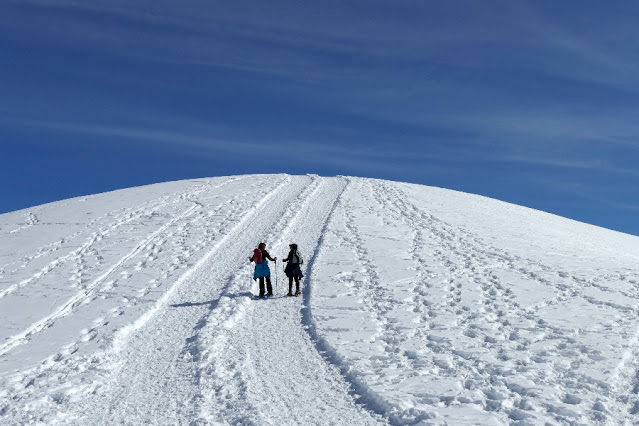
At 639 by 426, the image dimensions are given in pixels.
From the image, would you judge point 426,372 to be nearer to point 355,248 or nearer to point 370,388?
point 370,388

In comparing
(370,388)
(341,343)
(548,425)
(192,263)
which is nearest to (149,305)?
(192,263)

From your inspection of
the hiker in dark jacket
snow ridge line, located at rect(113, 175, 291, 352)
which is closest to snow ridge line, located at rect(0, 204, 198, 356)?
snow ridge line, located at rect(113, 175, 291, 352)

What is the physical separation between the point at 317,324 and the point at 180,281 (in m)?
6.68

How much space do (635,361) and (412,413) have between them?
5.28 meters

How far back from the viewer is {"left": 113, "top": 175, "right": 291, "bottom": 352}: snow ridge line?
14156 mm

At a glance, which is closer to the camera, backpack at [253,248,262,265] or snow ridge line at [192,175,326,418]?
snow ridge line at [192,175,326,418]

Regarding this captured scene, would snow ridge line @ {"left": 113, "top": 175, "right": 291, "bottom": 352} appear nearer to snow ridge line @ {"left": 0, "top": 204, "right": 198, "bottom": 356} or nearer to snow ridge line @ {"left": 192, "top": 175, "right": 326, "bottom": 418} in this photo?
snow ridge line @ {"left": 192, "top": 175, "right": 326, "bottom": 418}

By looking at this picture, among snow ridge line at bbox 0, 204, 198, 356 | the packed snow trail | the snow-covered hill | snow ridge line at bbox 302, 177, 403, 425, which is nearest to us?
the packed snow trail

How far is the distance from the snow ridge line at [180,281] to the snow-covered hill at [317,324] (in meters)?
0.08

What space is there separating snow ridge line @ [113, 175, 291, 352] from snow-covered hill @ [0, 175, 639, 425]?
77 millimetres

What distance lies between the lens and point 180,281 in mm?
19188

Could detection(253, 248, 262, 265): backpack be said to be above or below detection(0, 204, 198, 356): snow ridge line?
above

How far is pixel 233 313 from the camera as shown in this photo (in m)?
15.4

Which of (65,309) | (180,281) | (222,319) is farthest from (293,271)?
(65,309)
